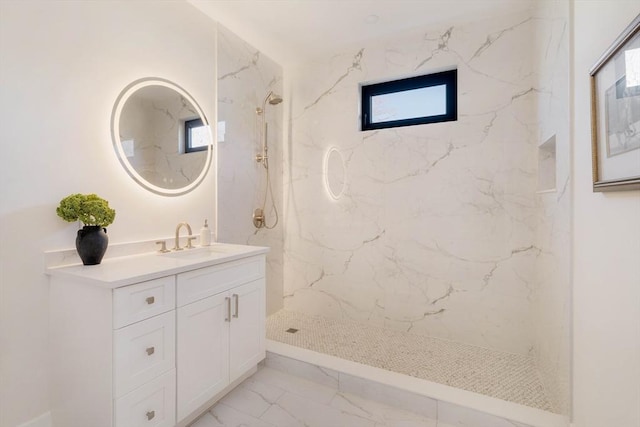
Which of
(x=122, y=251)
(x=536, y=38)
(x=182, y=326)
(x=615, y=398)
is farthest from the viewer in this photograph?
(x=536, y=38)

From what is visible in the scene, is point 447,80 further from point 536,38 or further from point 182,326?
point 182,326

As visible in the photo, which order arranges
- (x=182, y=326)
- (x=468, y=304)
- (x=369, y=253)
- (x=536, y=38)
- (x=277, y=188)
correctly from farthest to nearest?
(x=277, y=188) < (x=369, y=253) < (x=468, y=304) < (x=536, y=38) < (x=182, y=326)

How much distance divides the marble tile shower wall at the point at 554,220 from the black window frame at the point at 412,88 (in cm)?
58

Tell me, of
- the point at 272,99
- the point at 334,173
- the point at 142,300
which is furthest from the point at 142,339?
the point at 272,99

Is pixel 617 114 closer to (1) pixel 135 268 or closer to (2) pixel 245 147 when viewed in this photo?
(1) pixel 135 268

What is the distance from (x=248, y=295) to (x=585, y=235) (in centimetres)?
178

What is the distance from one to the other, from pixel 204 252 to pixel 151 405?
88 cm

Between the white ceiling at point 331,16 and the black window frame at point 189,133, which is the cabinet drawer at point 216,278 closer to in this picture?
the black window frame at point 189,133

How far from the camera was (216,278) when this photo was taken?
1.69 m

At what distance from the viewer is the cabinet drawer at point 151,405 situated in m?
1.24

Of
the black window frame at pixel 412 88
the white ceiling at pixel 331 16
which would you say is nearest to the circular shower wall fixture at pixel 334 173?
the black window frame at pixel 412 88

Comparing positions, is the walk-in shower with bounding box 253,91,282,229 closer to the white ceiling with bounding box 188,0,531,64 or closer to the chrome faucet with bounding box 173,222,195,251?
the white ceiling with bounding box 188,0,531,64

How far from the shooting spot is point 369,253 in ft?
9.06

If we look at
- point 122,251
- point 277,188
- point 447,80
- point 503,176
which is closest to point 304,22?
point 447,80
